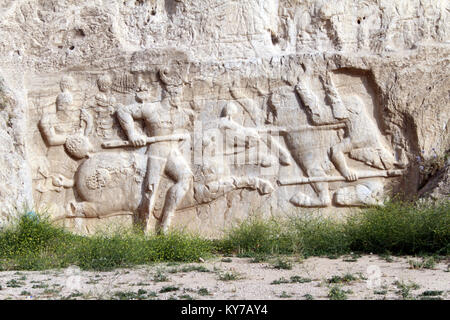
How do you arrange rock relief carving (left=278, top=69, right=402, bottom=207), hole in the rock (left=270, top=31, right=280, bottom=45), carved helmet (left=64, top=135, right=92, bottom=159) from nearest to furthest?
1. rock relief carving (left=278, top=69, right=402, bottom=207)
2. carved helmet (left=64, top=135, right=92, bottom=159)
3. hole in the rock (left=270, top=31, right=280, bottom=45)

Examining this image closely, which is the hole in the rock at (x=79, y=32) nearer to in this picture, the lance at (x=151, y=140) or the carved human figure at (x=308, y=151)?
the lance at (x=151, y=140)

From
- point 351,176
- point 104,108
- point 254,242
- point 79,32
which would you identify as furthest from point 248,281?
point 79,32

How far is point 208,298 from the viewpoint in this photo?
5117 mm

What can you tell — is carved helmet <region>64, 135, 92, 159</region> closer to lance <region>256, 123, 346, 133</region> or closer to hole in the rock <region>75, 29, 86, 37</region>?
hole in the rock <region>75, 29, 86, 37</region>

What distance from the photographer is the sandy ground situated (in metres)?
5.22

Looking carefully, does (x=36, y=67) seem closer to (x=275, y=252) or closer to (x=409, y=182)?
(x=275, y=252)

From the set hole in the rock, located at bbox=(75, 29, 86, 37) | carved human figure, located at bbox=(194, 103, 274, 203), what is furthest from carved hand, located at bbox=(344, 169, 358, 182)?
hole in the rock, located at bbox=(75, 29, 86, 37)

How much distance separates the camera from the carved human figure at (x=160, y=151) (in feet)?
29.0

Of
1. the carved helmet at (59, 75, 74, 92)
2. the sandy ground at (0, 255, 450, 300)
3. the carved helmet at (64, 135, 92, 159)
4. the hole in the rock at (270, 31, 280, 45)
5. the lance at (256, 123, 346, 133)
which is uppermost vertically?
the hole in the rock at (270, 31, 280, 45)

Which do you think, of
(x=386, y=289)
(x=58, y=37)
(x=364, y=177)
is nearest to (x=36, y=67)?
(x=58, y=37)

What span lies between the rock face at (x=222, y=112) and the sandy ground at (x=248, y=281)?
205 centimetres

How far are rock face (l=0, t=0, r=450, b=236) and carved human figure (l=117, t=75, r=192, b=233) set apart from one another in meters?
0.02

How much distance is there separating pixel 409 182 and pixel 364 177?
2.15 feet

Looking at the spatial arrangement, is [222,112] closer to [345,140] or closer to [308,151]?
[308,151]
